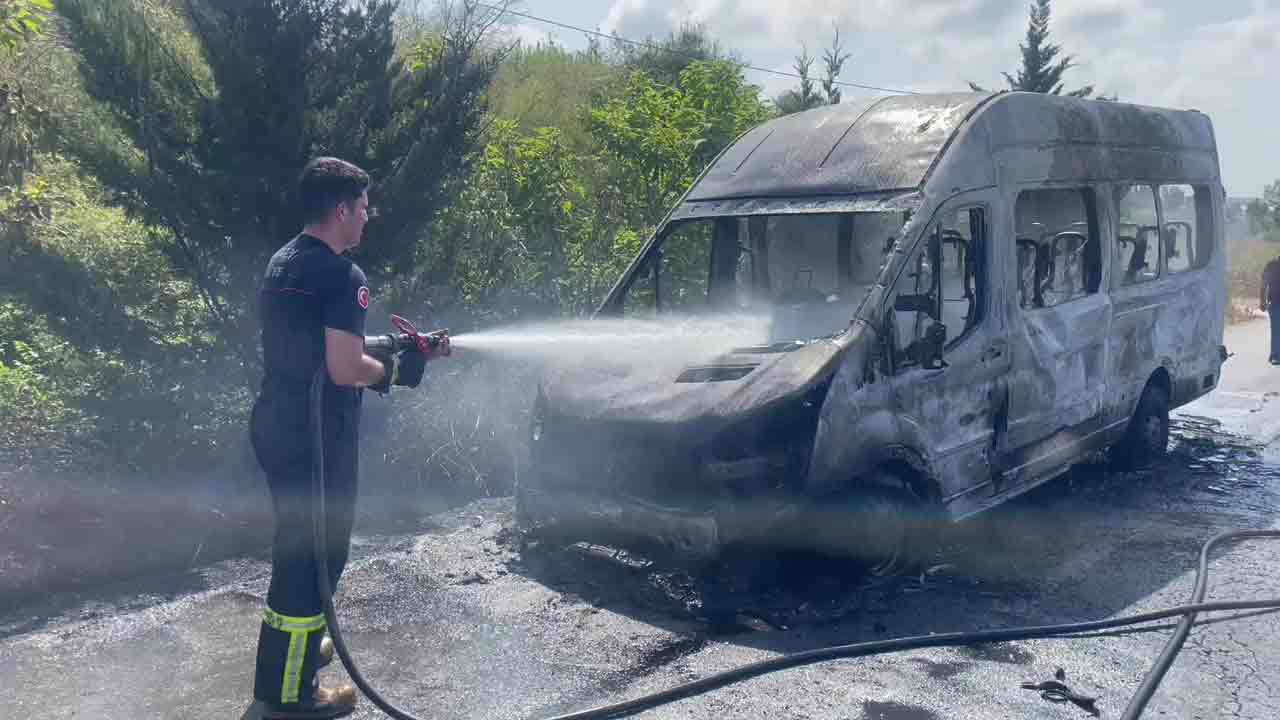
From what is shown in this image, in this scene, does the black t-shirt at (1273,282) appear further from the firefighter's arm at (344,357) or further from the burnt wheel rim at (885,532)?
the firefighter's arm at (344,357)

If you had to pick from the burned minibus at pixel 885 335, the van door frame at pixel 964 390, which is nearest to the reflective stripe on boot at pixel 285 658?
the burned minibus at pixel 885 335

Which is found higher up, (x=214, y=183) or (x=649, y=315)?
(x=214, y=183)

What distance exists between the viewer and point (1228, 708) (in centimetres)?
436

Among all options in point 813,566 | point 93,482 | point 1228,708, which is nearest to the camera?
point 1228,708

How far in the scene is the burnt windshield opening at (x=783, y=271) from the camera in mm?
6512

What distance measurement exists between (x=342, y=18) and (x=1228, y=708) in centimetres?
611

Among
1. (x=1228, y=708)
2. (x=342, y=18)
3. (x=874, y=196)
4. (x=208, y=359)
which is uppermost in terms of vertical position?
(x=342, y=18)

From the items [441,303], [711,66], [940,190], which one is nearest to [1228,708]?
[940,190]

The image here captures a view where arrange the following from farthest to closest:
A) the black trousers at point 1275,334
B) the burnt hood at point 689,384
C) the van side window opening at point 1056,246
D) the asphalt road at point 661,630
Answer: the black trousers at point 1275,334
the van side window opening at point 1056,246
the burnt hood at point 689,384
the asphalt road at point 661,630

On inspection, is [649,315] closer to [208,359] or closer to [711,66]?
[208,359]

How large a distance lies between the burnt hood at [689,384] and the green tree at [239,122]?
235cm

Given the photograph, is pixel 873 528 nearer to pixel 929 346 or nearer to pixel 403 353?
pixel 929 346

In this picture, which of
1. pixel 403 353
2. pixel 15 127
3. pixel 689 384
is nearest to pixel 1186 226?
pixel 689 384

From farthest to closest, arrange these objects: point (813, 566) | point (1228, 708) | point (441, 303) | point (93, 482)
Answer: point (441, 303), point (93, 482), point (813, 566), point (1228, 708)
